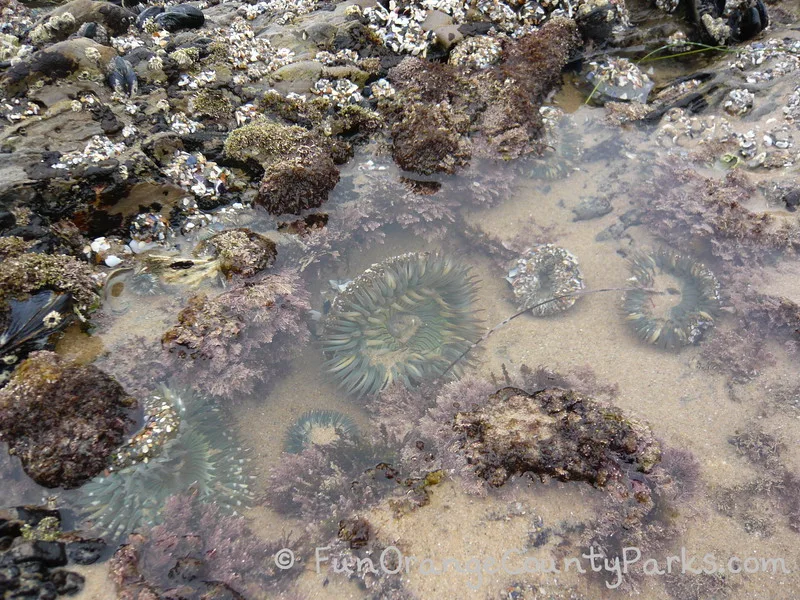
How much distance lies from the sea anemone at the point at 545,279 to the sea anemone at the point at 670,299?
2.08 ft

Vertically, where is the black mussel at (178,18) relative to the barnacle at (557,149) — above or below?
above

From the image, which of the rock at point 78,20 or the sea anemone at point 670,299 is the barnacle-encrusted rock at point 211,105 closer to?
the rock at point 78,20

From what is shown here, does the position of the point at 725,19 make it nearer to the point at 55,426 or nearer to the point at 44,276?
the point at 44,276

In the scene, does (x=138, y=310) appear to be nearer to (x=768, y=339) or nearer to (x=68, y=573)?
(x=68, y=573)

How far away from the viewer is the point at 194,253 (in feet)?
17.1

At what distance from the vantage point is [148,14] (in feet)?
22.9

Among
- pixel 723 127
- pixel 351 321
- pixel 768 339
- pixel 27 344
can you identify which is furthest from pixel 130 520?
pixel 723 127

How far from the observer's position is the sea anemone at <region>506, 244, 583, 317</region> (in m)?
5.45

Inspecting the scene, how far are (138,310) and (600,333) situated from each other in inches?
186

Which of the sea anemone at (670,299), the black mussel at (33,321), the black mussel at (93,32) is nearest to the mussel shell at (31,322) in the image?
the black mussel at (33,321)

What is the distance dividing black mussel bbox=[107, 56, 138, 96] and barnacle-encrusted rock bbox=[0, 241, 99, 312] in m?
2.35

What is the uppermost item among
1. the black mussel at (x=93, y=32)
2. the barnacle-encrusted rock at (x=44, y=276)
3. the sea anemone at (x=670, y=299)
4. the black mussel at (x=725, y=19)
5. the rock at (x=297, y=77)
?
the black mussel at (x=725, y=19)

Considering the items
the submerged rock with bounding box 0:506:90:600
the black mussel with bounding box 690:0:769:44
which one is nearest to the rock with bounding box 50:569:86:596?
the submerged rock with bounding box 0:506:90:600

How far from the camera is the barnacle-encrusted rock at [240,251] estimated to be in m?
5.05
